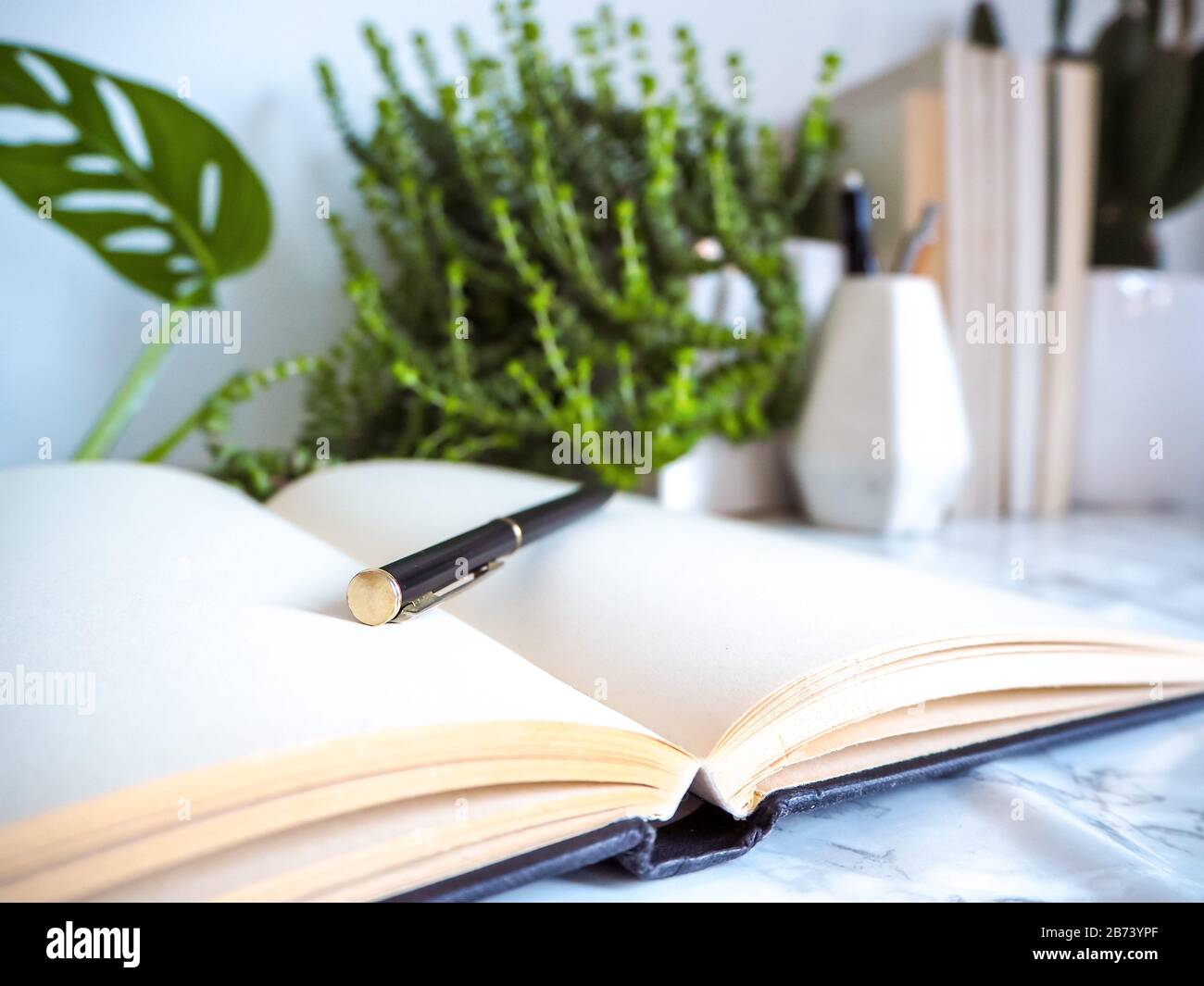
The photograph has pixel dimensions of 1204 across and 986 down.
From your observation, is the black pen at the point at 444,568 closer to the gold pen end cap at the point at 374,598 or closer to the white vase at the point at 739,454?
the gold pen end cap at the point at 374,598

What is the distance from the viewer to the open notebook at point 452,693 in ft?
0.71

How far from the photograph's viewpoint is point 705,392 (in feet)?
2.74

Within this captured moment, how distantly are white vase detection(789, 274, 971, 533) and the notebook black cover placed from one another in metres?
0.47

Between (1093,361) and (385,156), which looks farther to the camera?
(1093,361)

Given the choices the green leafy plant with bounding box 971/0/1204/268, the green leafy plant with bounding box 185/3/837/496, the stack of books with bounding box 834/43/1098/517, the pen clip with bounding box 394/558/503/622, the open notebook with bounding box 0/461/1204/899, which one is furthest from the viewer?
the green leafy plant with bounding box 971/0/1204/268

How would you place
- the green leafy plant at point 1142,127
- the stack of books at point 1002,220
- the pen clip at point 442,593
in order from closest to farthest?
the pen clip at point 442,593, the stack of books at point 1002,220, the green leafy plant at point 1142,127

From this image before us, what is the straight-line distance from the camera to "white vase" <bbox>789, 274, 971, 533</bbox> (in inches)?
32.2

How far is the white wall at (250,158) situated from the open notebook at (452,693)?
56 cm

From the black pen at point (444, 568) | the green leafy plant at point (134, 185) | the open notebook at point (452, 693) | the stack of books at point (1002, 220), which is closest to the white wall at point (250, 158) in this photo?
the green leafy plant at point (134, 185)

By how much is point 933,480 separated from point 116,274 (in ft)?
2.59

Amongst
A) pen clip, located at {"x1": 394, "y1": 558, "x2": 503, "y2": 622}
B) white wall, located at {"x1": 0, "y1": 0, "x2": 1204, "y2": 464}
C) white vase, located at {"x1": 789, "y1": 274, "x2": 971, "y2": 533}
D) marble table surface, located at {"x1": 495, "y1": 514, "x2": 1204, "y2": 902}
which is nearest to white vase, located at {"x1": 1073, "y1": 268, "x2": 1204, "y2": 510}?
white vase, located at {"x1": 789, "y1": 274, "x2": 971, "y2": 533}

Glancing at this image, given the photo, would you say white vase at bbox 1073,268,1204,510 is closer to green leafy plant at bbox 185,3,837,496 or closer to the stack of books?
the stack of books
